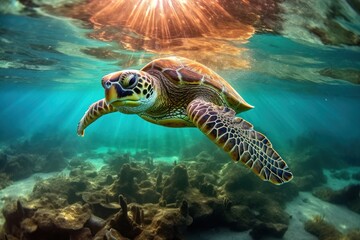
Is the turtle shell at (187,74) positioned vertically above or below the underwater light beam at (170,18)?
below

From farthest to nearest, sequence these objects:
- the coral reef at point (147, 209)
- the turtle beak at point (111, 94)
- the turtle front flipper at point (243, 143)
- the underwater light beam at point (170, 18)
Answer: the underwater light beam at point (170, 18)
the coral reef at point (147, 209)
the turtle beak at point (111, 94)
the turtle front flipper at point (243, 143)

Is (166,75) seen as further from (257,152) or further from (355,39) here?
(355,39)

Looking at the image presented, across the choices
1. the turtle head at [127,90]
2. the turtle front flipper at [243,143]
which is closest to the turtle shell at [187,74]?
the turtle head at [127,90]

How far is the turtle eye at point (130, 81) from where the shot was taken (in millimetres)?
3641

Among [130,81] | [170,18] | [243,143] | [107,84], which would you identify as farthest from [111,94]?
[170,18]

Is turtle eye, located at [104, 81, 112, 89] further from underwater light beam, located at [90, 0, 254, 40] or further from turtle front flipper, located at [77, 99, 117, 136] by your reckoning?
underwater light beam, located at [90, 0, 254, 40]

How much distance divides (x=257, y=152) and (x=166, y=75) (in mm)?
2406

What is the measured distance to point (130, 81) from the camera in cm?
371

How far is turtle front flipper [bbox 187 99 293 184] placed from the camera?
3.44 metres

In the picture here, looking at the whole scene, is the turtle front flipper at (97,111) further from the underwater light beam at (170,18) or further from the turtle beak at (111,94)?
the underwater light beam at (170,18)

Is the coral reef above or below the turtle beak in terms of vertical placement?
below

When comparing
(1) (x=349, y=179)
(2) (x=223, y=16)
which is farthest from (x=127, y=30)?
(1) (x=349, y=179)

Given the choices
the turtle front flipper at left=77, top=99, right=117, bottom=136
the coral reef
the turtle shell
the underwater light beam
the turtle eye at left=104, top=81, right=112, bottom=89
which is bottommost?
the coral reef

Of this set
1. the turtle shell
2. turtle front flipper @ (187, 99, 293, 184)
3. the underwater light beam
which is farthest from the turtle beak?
the underwater light beam
